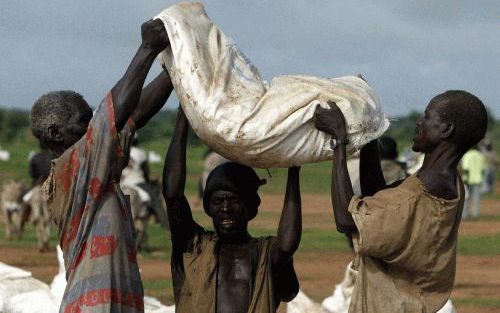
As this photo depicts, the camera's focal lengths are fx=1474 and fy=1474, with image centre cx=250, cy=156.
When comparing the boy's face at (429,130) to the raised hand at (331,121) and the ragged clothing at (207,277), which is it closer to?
the raised hand at (331,121)

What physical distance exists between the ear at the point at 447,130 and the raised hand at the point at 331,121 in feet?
1.28

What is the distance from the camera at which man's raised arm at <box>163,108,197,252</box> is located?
5789 mm

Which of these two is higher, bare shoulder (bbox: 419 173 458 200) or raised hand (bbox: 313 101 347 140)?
raised hand (bbox: 313 101 347 140)

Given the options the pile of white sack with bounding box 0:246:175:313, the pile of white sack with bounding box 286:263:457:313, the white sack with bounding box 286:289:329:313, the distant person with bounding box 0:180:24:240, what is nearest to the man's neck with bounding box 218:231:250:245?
the pile of white sack with bounding box 286:263:457:313

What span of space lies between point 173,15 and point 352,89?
737 millimetres

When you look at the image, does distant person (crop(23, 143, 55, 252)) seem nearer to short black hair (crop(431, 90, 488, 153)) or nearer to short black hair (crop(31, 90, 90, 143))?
short black hair (crop(31, 90, 90, 143))

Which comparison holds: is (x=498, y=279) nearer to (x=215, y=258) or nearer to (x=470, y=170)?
(x=470, y=170)

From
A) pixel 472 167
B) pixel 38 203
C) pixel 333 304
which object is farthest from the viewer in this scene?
pixel 472 167

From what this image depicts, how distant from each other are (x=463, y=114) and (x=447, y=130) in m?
0.08

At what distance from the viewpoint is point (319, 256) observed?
63.9ft

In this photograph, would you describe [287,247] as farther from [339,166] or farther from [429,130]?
[429,130]

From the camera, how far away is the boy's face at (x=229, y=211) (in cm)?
579

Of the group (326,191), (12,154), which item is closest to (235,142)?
(326,191)

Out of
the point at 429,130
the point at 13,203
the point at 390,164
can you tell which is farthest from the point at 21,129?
the point at 429,130
